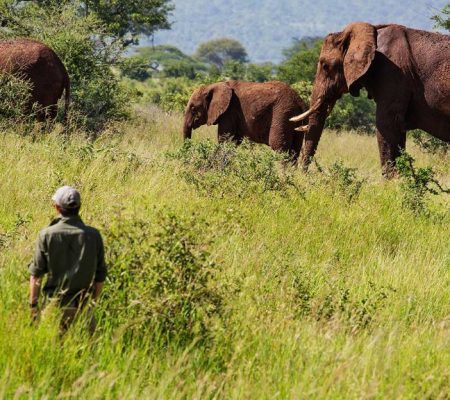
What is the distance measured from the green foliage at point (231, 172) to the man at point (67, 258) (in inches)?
170

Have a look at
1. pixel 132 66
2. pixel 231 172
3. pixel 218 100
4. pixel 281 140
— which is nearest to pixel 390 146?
pixel 281 140

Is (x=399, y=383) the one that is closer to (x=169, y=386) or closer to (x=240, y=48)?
(x=169, y=386)

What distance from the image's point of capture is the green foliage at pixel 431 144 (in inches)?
732

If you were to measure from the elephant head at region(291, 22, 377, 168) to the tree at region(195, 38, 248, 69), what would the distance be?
12097cm

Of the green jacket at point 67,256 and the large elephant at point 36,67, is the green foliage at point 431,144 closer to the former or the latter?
the large elephant at point 36,67

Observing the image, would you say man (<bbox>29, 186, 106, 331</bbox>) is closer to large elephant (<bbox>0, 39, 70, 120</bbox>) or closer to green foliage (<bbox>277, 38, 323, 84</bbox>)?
large elephant (<bbox>0, 39, 70, 120</bbox>)

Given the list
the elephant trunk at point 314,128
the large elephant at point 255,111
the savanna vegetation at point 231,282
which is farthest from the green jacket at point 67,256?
the large elephant at point 255,111

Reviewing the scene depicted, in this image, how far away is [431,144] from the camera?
1897cm

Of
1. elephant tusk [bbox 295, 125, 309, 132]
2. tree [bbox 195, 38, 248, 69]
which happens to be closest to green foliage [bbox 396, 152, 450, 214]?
elephant tusk [bbox 295, 125, 309, 132]

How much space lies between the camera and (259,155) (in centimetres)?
1005

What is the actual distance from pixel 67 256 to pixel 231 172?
5.22 metres

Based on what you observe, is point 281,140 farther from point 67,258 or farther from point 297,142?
point 67,258

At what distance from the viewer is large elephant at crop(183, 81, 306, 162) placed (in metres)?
14.0

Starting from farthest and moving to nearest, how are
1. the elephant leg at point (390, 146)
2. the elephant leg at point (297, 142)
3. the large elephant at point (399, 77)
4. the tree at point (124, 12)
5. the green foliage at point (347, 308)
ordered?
1. the tree at point (124, 12)
2. the elephant leg at point (297, 142)
3. the elephant leg at point (390, 146)
4. the large elephant at point (399, 77)
5. the green foliage at point (347, 308)
